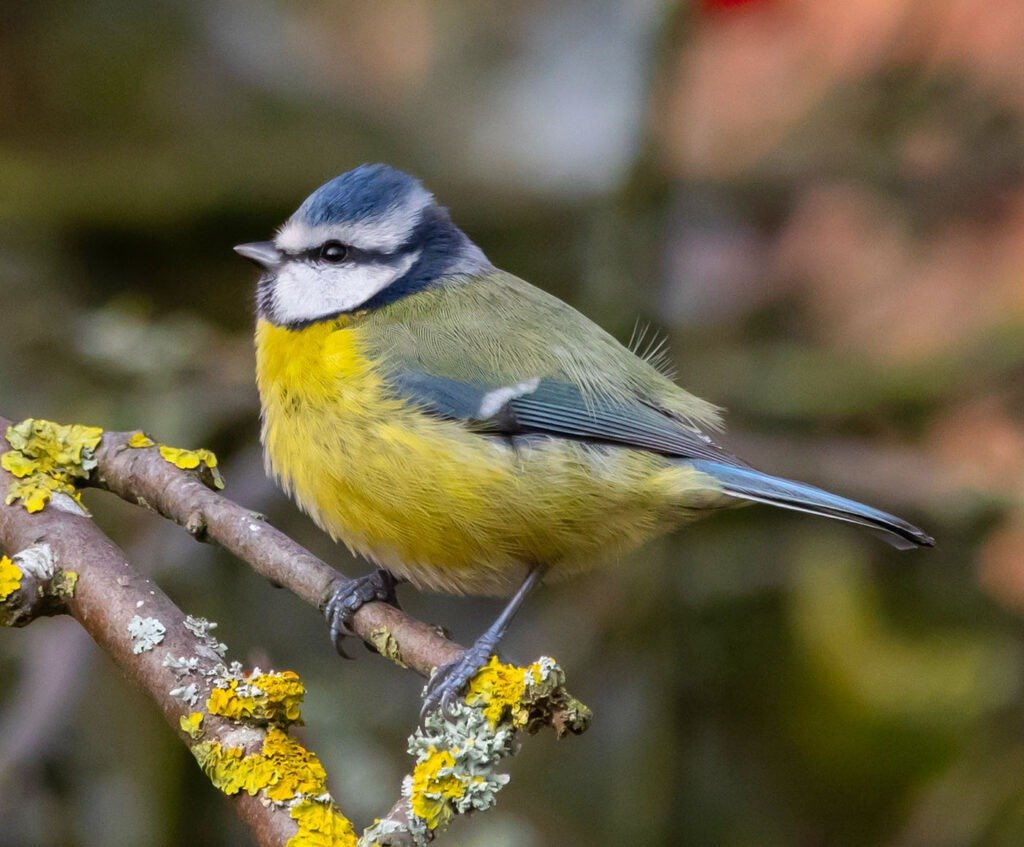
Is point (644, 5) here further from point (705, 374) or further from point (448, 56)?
point (448, 56)

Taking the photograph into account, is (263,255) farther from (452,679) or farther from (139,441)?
(452,679)

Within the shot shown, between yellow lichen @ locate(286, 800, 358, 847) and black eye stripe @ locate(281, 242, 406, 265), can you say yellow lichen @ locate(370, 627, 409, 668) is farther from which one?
black eye stripe @ locate(281, 242, 406, 265)

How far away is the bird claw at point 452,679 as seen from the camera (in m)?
1.80

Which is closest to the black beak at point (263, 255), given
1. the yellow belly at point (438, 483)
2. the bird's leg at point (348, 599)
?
the yellow belly at point (438, 483)

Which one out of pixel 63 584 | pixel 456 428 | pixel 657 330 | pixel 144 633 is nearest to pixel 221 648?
pixel 144 633

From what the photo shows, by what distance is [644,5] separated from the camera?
3.21 meters

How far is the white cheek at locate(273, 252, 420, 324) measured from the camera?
7.69 ft

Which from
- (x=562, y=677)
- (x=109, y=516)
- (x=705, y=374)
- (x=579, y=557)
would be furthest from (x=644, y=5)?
(x=562, y=677)

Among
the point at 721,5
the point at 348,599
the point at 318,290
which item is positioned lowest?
the point at 348,599

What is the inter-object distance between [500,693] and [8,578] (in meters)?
0.63

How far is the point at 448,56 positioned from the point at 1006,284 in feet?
6.57

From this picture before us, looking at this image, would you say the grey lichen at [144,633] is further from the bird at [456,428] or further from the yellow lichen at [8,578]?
the bird at [456,428]

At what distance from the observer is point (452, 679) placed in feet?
6.13

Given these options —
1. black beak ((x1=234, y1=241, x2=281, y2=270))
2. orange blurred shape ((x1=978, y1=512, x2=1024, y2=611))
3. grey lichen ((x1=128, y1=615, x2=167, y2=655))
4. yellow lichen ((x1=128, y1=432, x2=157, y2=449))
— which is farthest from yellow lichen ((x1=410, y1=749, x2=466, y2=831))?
orange blurred shape ((x1=978, y1=512, x2=1024, y2=611))
